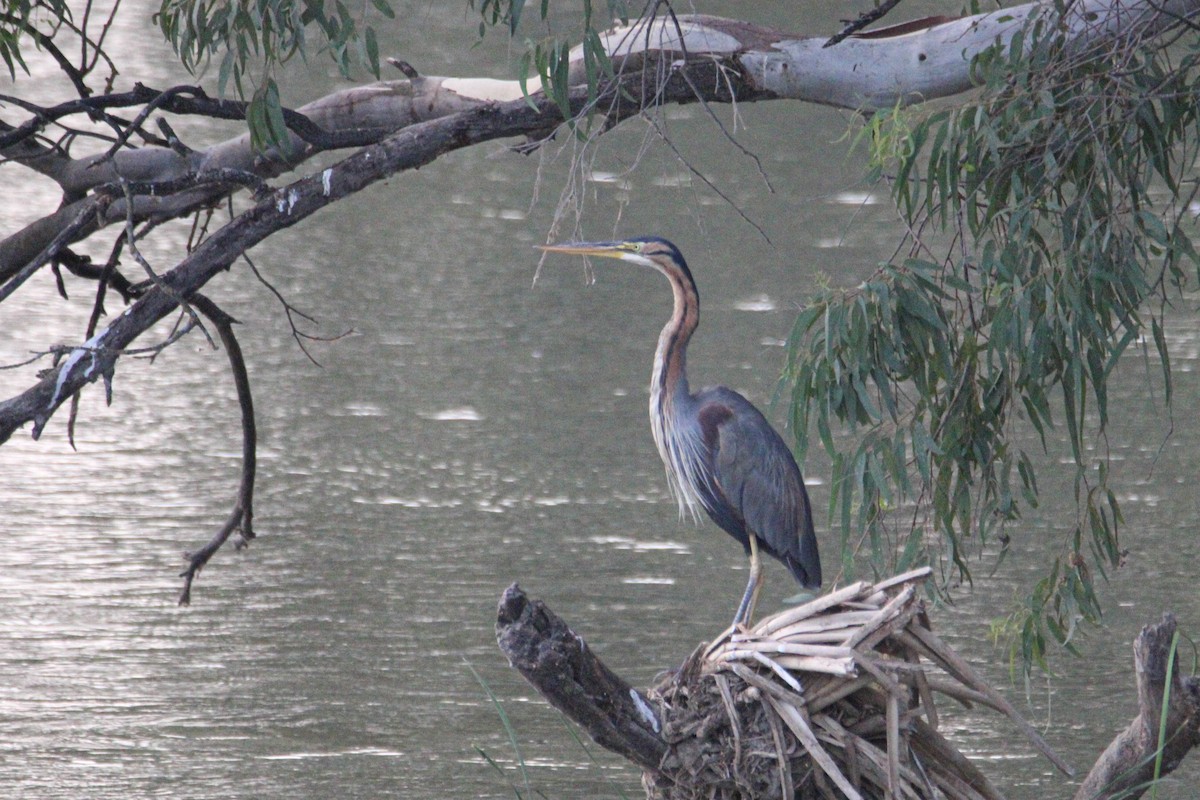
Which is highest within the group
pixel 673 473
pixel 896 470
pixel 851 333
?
pixel 851 333

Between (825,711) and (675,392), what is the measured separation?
1.47 metres

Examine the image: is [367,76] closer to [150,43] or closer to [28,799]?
[150,43]

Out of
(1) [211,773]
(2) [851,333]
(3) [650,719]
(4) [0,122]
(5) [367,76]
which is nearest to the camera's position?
(3) [650,719]

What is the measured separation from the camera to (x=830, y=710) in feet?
9.12

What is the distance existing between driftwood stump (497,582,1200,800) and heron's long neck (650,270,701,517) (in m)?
1.28

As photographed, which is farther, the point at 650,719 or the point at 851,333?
the point at 851,333

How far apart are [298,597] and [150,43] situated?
8410 millimetres

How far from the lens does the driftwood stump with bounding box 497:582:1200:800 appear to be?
2.68 metres

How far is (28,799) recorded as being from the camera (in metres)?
4.48

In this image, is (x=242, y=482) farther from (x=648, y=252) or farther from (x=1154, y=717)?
(x=1154, y=717)

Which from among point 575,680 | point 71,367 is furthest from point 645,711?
point 71,367

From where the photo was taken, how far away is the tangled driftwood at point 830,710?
8.80 ft

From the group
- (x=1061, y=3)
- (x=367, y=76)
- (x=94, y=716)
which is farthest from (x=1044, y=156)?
(x=367, y=76)

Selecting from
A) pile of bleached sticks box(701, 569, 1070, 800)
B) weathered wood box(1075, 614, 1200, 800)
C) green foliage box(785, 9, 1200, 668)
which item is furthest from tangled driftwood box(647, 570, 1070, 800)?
green foliage box(785, 9, 1200, 668)
